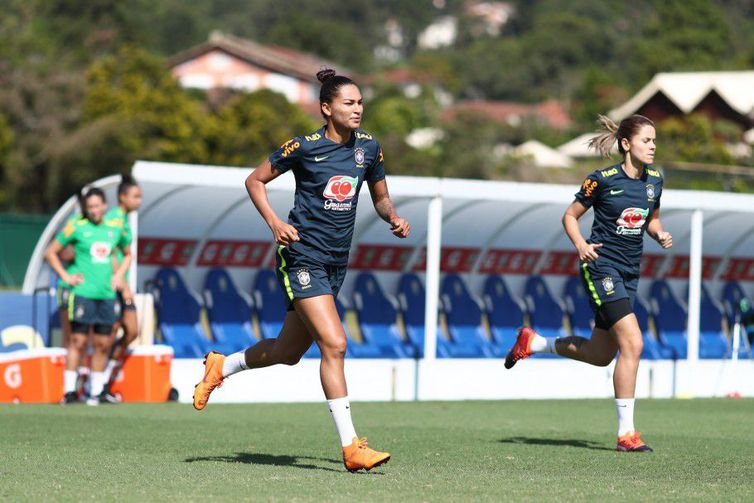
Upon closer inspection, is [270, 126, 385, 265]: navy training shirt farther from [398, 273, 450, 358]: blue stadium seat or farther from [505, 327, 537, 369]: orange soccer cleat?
[398, 273, 450, 358]: blue stadium seat

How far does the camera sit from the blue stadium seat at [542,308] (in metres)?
19.5

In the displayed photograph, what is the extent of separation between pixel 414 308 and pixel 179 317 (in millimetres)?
3102

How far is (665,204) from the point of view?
16.5 metres

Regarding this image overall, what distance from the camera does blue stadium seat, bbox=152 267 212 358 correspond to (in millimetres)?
17062

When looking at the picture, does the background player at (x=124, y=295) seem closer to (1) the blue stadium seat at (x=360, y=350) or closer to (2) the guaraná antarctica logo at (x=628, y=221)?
(1) the blue stadium seat at (x=360, y=350)

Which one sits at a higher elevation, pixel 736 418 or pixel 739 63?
pixel 739 63

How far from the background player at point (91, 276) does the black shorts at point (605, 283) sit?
4.96 metres

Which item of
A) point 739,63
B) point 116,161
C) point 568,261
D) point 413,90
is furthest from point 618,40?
point 568,261

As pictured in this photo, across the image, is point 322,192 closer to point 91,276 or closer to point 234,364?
point 234,364

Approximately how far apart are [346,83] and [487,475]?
89.2 inches

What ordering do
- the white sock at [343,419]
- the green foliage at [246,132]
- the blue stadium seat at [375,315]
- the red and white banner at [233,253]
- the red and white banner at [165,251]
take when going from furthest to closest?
the green foliage at [246,132] → the blue stadium seat at [375,315] → the red and white banner at [233,253] → the red and white banner at [165,251] → the white sock at [343,419]

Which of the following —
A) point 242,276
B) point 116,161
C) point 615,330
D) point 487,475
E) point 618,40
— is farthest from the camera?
point 618,40

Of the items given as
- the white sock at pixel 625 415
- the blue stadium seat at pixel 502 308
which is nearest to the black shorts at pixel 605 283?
the white sock at pixel 625 415

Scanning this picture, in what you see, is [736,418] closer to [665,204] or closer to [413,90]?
[665,204]
